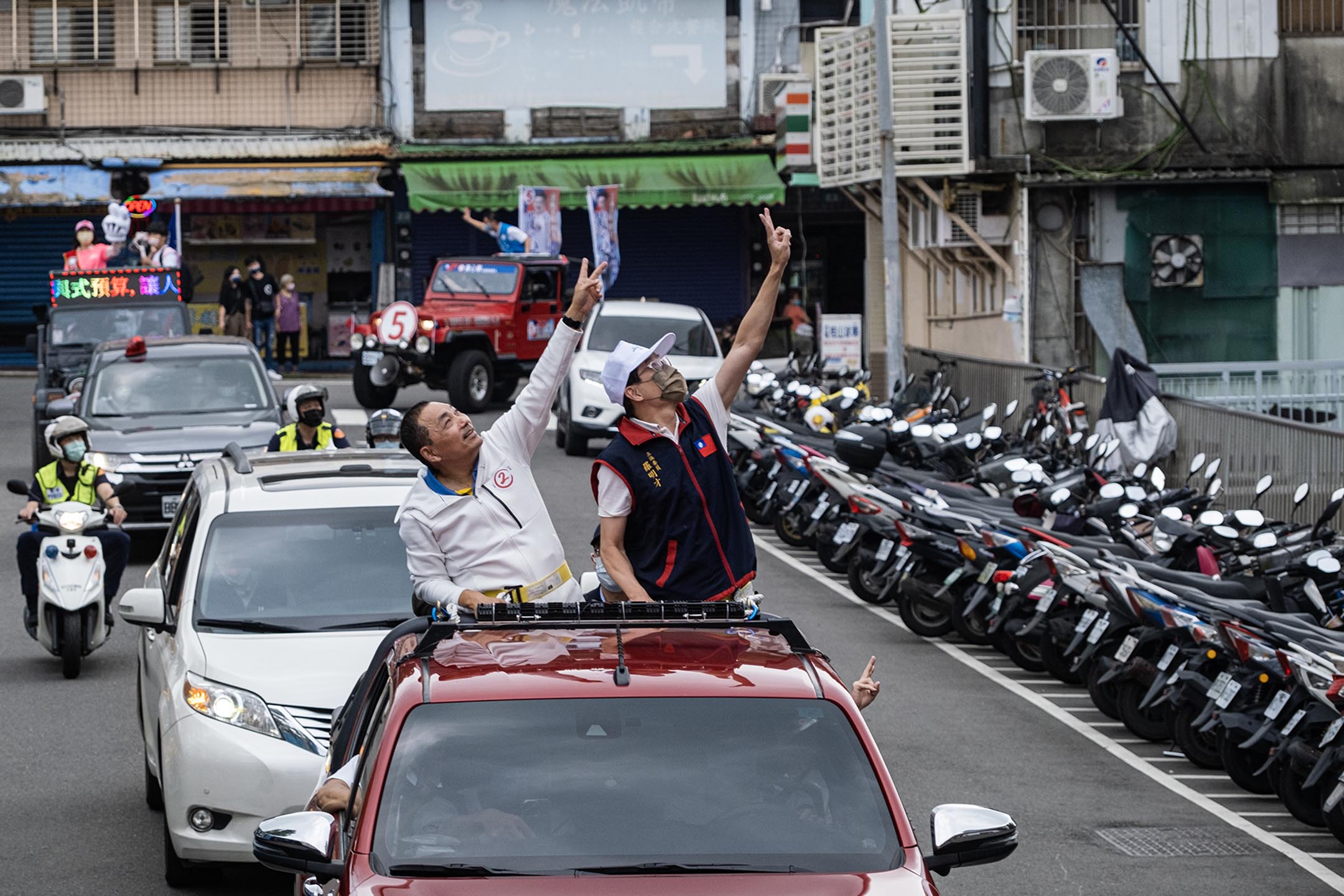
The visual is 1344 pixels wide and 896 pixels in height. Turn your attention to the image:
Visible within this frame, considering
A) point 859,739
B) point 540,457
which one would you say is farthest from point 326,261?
point 859,739

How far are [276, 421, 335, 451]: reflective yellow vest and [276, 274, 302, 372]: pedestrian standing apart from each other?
74.9 feet

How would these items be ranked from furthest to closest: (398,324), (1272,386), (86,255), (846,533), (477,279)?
(477,279), (398,324), (86,255), (1272,386), (846,533)

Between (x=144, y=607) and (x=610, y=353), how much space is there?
601 inches

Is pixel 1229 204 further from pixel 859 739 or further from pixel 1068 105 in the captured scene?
pixel 859 739

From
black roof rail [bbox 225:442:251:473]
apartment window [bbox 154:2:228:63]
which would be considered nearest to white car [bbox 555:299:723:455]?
black roof rail [bbox 225:442:251:473]

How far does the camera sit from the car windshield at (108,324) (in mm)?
22219

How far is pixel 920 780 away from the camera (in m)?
9.56

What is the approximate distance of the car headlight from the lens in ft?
23.4

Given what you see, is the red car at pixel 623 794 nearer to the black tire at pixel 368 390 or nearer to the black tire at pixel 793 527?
the black tire at pixel 793 527

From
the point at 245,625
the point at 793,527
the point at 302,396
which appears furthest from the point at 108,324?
the point at 245,625

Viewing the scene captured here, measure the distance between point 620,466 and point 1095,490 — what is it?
920 centimetres

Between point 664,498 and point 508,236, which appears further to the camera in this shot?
point 508,236

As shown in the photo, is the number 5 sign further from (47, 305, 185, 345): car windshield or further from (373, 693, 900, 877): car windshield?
(373, 693, 900, 877): car windshield

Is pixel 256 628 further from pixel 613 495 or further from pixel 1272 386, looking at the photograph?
pixel 1272 386
